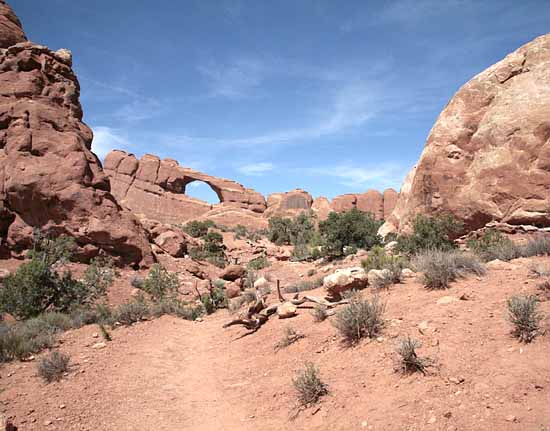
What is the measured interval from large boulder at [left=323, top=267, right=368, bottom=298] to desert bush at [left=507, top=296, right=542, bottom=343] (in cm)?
334

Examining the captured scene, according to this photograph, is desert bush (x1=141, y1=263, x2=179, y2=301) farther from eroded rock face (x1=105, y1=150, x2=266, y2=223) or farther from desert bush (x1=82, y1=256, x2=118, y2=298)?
eroded rock face (x1=105, y1=150, x2=266, y2=223)

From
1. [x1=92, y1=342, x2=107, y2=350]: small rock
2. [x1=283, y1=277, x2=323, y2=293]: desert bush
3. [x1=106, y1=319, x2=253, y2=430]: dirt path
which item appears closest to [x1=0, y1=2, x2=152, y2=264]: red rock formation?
[x1=283, y1=277, x2=323, y2=293]: desert bush

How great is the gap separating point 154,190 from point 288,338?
5260 centimetres

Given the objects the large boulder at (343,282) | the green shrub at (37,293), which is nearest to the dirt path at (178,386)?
the large boulder at (343,282)

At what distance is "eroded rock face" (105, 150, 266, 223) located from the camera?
53.7m

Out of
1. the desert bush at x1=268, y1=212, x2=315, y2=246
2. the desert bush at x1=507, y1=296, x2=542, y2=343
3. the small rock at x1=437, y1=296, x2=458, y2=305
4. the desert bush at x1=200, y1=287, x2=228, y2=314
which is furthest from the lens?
the desert bush at x1=268, y1=212, x2=315, y2=246

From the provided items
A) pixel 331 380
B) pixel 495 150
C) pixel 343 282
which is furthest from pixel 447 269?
pixel 495 150

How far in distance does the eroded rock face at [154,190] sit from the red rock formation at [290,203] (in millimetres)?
3870

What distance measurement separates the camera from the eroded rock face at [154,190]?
5366 centimetres

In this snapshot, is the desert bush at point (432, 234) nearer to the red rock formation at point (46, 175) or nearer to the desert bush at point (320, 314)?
the desert bush at point (320, 314)

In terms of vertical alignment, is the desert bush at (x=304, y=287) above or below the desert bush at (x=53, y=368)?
above

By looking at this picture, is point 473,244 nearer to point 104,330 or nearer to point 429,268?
point 429,268

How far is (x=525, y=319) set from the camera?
12.3 ft

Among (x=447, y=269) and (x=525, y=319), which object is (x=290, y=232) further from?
(x=525, y=319)
